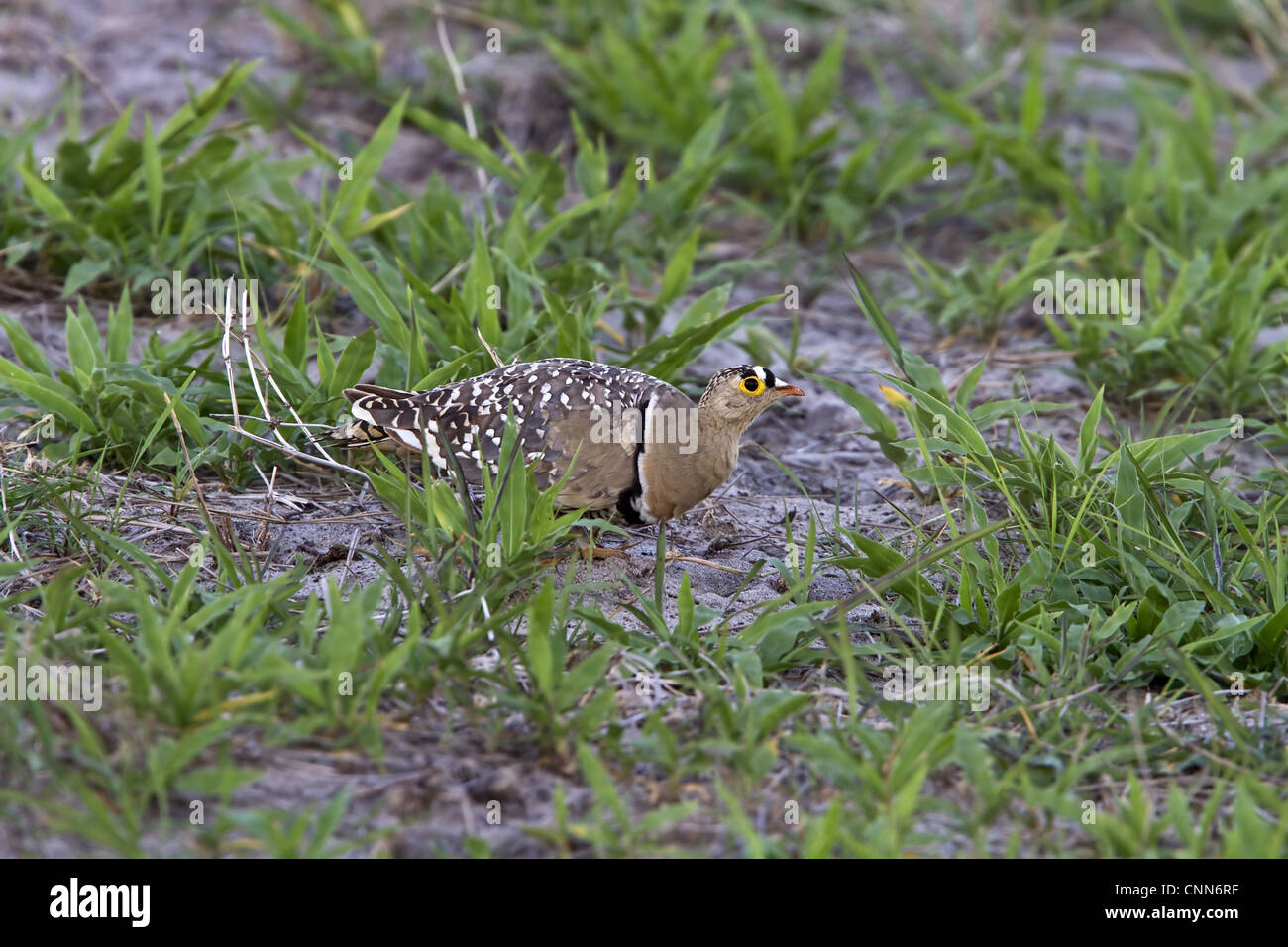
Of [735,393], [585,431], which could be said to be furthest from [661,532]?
[735,393]

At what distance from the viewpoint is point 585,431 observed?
3.75 m

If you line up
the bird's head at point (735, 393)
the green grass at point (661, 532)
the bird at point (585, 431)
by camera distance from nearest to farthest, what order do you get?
the green grass at point (661, 532) < the bird at point (585, 431) < the bird's head at point (735, 393)

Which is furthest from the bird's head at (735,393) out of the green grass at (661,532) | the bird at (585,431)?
the green grass at (661,532)

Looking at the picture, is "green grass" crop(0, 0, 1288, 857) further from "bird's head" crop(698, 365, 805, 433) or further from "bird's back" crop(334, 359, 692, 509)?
"bird's head" crop(698, 365, 805, 433)

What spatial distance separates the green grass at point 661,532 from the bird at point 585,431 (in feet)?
0.53

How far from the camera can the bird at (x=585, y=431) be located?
3756 millimetres

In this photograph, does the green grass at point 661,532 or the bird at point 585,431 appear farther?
the bird at point 585,431

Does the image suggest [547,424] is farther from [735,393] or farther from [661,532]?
[735,393]

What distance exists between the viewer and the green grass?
9.28 ft

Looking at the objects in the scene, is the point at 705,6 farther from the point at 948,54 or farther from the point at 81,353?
the point at 81,353

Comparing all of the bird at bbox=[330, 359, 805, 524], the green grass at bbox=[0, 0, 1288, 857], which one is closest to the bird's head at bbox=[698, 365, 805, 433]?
the bird at bbox=[330, 359, 805, 524]

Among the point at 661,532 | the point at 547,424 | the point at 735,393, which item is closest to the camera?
the point at 661,532

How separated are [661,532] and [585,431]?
14.6 inches

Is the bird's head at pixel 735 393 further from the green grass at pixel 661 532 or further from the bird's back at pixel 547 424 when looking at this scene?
the green grass at pixel 661 532
